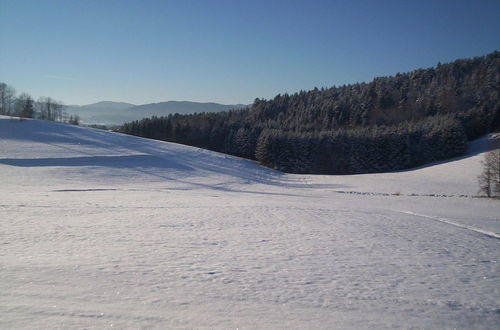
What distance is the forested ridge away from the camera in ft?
216

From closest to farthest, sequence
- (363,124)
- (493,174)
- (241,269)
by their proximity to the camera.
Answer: (241,269) → (493,174) → (363,124)


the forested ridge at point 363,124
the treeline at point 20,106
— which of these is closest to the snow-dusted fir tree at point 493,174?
the forested ridge at point 363,124

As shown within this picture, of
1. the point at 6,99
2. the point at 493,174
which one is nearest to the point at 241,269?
the point at 493,174

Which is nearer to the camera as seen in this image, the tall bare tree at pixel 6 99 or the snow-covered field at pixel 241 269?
the snow-covered field at pixel 241 269

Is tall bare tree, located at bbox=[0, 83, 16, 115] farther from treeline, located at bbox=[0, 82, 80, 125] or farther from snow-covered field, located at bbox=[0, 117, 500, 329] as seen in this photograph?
Result: snow-covered field, located at bbox=[0, 117, 500, 329]

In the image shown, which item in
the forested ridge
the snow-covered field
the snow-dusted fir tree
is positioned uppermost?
the forested ridge

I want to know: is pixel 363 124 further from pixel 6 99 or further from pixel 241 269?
pixel 6 99

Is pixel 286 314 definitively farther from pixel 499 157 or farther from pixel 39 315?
pixel 499 157

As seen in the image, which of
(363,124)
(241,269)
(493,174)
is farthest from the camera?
(363,124)

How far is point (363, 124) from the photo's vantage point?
3406 inches

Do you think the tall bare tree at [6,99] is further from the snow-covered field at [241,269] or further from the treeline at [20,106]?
the snow-covered field at [241,269]

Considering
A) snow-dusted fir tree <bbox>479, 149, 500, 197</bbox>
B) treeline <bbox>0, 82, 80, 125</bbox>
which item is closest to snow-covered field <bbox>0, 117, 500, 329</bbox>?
snow-dusted fir tree <bbox>479, 149, 500, 197</bbox>

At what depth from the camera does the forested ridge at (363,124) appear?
6569cm

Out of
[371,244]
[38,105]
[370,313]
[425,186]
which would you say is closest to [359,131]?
[425,186]
